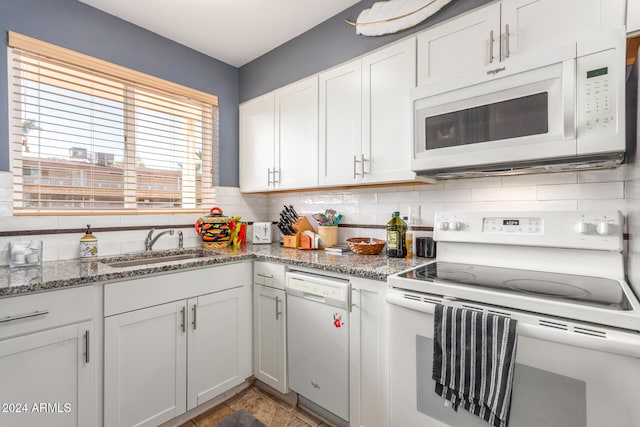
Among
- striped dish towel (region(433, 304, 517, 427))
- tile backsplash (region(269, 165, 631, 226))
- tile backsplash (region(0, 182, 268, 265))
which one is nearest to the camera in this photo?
striped dish towel (region(433, 304, 517, 427))

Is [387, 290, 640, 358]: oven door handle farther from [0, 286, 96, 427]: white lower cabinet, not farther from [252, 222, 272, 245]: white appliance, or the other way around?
[252, 222, 272, 245]: white appliance

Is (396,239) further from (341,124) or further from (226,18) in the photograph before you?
(226,18)

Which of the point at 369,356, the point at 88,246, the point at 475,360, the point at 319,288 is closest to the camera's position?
the point at 475,360

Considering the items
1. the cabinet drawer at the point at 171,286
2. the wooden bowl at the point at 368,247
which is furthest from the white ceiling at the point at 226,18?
the cabinet drawer at the point at 171,286

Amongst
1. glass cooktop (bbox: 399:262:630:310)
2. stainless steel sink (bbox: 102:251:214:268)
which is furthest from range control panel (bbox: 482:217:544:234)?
stainless steel sink (bbox: 102:251:214:268)

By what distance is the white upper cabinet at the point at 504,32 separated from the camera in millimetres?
1213

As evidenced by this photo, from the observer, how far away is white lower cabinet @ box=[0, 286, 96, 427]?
121 centimetres

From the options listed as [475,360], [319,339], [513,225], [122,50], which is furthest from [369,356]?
[122,50]

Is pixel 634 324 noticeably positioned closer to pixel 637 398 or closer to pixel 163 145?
pixel 637 398

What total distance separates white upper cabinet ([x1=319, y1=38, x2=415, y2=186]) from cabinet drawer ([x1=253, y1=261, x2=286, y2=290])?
66cm

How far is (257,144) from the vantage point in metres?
2.64

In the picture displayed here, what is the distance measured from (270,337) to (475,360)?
1286 millimetres

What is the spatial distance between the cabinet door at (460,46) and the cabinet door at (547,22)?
0.05 m

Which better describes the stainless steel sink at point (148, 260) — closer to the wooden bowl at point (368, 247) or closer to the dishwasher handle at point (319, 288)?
the dishwasher handle at point (319, 288)
